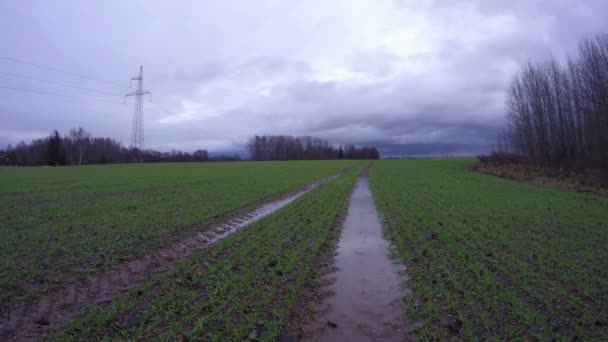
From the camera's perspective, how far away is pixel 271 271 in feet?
22.2

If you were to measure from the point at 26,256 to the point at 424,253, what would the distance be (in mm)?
10673

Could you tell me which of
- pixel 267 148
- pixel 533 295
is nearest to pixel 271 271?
pixel 533 295

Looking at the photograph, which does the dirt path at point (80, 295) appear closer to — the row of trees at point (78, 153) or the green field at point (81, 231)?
the green field at point (81, 231)

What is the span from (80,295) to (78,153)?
154687mm

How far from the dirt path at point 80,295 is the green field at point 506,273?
227 inches

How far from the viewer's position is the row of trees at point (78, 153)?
107 meters

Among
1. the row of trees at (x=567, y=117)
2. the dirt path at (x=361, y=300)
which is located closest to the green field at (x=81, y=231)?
the dirt path at (x=361, y=300)

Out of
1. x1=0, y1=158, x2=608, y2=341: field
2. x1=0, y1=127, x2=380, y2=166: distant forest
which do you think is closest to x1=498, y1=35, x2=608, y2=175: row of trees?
x1=0, y1=158, x2=608, y2=341: field

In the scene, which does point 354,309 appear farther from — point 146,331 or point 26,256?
point 26,256

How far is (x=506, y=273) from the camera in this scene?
6523 mm

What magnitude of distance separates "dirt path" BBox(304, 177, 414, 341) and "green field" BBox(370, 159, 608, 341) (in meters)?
0.40

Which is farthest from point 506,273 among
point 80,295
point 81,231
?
point 81,231

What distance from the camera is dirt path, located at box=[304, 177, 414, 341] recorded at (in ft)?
14.7

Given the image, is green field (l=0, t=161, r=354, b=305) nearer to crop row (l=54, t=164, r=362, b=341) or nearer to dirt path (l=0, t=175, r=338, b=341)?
dirt path (l=0, t=175, r=338, b=341)
